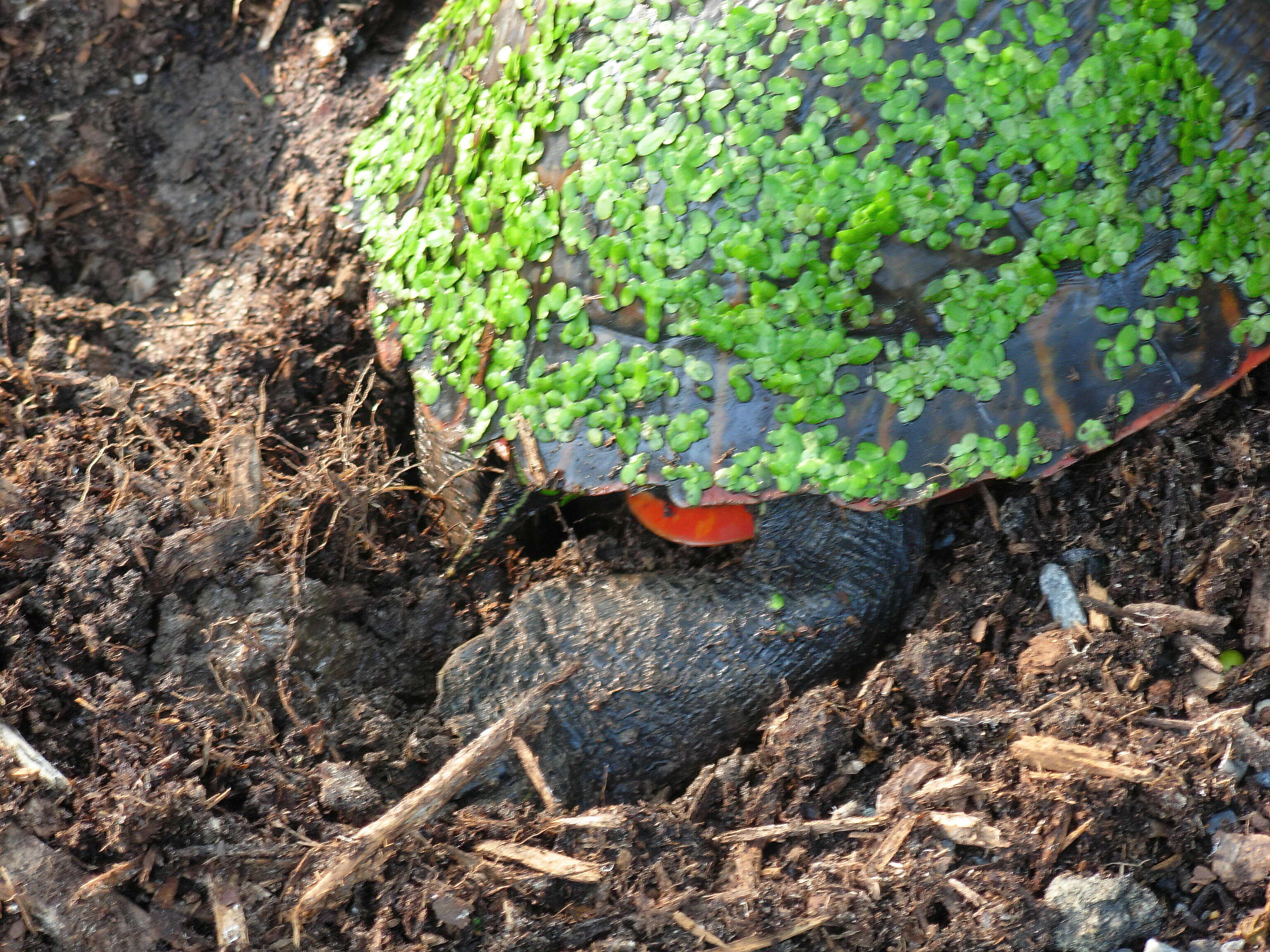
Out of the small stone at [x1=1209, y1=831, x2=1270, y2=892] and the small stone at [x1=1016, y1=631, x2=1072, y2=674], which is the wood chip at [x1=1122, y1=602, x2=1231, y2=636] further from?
the small stone at [x1=1209, y1=831, x2=1270, y2=892]

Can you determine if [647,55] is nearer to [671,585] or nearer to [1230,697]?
[671,585]

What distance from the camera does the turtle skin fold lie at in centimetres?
257

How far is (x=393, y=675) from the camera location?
2752 mm

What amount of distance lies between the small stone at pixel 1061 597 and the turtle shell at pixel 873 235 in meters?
0.37

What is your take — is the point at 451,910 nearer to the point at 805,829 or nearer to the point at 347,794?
the point at 347,794

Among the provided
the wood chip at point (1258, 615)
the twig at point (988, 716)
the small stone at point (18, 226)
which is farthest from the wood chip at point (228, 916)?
the small stone at point (18, 226)

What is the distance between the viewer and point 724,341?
2.38 m

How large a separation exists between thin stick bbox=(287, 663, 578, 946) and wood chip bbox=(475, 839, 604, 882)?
0.52ft

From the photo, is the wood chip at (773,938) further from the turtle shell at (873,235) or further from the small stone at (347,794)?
the turtle shell at (873,235)

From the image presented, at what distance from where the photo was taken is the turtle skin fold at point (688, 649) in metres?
2.57

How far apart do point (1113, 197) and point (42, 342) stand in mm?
3100

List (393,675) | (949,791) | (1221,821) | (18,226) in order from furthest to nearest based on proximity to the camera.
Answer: (18,226) → (393,675) → (949,791) → (1221,821)

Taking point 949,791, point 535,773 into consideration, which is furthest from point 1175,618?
point 535,773

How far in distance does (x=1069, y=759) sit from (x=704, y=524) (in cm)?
113
